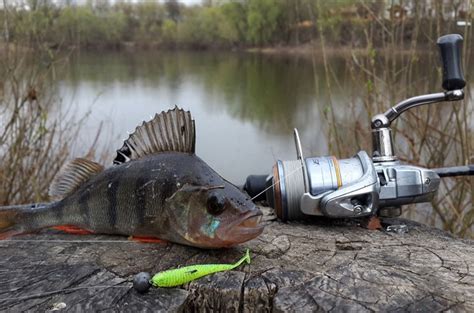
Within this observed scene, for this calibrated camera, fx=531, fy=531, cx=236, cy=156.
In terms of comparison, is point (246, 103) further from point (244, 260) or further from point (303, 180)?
point (244, 260)

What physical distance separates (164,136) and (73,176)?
39cm

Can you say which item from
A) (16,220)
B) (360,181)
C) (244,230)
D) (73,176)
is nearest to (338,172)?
(360,181)

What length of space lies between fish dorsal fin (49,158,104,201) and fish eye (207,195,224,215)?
1.75ft

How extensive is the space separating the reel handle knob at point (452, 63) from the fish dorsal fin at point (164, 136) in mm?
1040

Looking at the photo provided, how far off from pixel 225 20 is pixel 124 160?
19.5m

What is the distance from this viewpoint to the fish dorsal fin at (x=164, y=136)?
1.76 metres

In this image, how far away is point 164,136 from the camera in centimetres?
179

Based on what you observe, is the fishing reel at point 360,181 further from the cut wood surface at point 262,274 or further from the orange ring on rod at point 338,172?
the cut wood surface at point 262,274

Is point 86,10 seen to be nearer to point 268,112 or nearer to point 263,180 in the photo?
point 268,112

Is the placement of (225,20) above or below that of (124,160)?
above

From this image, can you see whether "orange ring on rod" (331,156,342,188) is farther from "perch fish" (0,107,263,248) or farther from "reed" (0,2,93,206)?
"reed" (0,2,93,206)

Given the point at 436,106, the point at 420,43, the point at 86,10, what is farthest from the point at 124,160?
the point at 86,10

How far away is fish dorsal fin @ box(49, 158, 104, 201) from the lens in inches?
75.2

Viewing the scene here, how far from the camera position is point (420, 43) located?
4.50 meters
